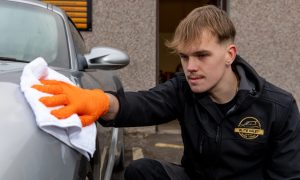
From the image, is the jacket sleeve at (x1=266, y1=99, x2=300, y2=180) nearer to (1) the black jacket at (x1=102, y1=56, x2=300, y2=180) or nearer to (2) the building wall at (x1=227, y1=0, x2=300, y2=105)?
(1) the black jacket at (x1=102, y1=56, x2=300, y2=180)

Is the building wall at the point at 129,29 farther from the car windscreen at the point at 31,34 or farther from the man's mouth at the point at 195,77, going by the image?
the man's mouth at the point at 195,77

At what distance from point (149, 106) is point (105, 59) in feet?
2.20

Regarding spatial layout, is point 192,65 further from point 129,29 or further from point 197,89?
point 129,29

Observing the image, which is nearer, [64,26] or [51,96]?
[51,96]

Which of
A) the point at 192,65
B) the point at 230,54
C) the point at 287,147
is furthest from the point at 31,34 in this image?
the point at 287,147

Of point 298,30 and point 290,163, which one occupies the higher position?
point 298,30

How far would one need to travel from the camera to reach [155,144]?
19.1 feet

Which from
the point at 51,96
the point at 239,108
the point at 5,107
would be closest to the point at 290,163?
the point at 239,108

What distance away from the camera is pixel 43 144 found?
4.47 feet

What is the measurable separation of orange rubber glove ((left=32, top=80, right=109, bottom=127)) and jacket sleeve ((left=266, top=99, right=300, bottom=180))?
861 millimetres

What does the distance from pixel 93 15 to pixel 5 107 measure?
530 cm

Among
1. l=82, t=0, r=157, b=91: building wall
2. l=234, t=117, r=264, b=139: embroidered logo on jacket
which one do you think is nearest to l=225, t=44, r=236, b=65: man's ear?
l=234, t=117, r=264, b=139: embroidered logo on jacket

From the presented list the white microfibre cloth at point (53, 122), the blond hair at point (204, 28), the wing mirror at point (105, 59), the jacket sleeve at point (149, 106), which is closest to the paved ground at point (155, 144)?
the wing mirror at point (105, 59)

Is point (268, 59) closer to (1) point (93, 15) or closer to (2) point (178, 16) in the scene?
(1) point (93, 15)
